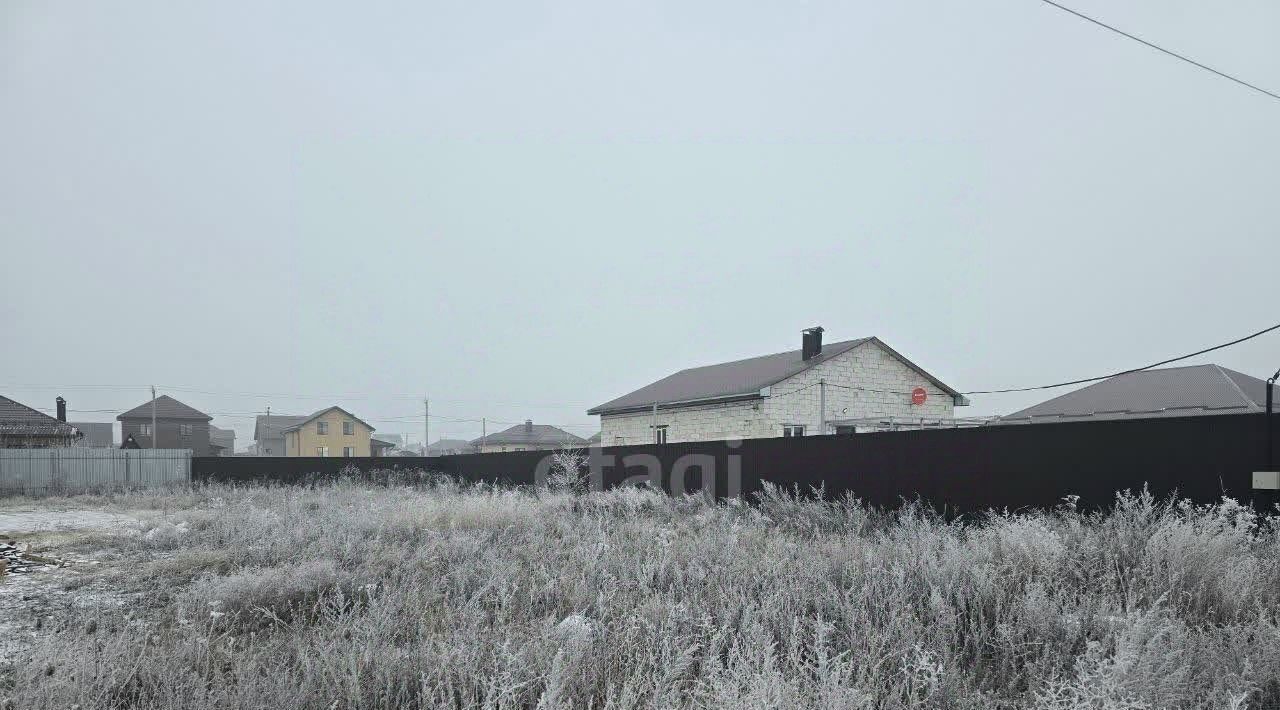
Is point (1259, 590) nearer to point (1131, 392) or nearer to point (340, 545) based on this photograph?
point (340, 545)

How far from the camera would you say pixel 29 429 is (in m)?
36.2

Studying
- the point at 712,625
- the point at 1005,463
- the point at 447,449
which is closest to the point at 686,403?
the point at 1005,463

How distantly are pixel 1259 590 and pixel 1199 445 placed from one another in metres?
3.05

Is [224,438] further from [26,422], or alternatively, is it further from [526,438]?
[26,422]

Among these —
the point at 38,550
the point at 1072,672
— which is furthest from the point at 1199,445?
the point at 38,550

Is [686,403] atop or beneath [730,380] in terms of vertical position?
beneath

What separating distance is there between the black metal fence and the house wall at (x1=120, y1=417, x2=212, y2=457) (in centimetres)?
6129

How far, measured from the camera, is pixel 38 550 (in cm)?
955

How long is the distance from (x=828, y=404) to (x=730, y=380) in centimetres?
366

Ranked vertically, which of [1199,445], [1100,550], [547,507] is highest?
[1199,445]

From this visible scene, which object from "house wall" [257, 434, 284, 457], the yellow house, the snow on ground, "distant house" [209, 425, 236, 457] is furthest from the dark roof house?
the snow on ground

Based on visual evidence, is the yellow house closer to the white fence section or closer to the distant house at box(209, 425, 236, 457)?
the distant house at box(209, 425, 236, 457)

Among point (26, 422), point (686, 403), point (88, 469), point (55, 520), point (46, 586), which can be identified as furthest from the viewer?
point (26, 422)

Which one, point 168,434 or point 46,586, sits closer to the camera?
point 46,586
